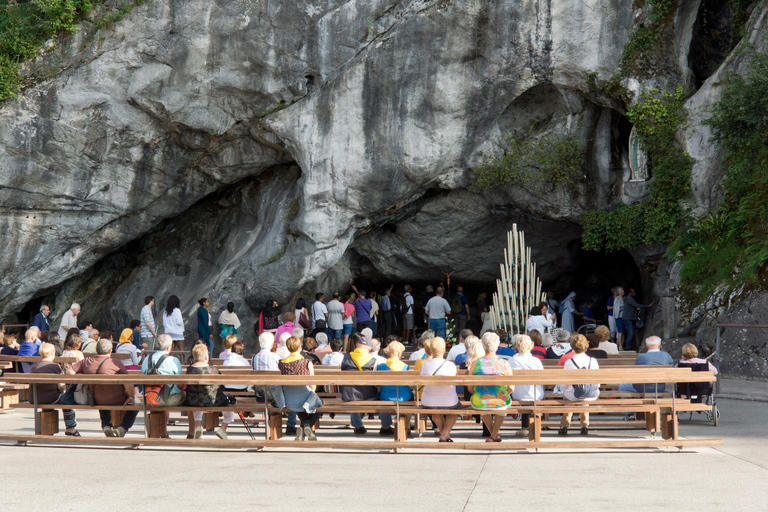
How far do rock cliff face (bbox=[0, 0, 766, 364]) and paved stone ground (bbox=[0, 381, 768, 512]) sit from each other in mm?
9783

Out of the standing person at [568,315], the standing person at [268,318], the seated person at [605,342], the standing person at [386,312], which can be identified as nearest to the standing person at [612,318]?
the standing person at [568,315]

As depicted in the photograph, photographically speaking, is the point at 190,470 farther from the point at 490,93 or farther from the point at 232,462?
the point at 490,93

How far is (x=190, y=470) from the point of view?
598 centimetres

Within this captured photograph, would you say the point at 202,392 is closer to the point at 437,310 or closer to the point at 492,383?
the point at 492,383

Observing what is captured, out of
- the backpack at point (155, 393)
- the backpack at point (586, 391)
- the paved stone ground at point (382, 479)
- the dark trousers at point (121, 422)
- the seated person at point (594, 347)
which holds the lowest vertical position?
the paved stone ground at point (382, 479)

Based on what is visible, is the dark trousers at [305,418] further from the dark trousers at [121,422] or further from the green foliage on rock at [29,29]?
the green foliage on rock at [29,29]

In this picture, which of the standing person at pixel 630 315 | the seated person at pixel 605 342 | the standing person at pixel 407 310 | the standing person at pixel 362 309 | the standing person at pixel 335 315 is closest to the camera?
the seated person at pixel 605 342

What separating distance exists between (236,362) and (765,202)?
31.9 ft

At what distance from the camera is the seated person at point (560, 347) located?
9555mm

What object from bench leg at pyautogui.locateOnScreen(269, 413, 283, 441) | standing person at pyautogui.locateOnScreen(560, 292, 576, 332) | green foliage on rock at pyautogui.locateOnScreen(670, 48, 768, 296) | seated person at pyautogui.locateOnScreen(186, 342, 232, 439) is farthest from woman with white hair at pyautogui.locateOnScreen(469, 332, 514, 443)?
standing person at pyautogui.locateOnScreen(560, 292, 576, 332)

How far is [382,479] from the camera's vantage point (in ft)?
18.2

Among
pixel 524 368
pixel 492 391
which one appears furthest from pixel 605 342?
pixel 492 391

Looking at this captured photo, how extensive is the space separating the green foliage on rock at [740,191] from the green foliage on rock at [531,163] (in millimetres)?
3402

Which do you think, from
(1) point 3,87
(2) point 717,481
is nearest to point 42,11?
(1) point 3,87
